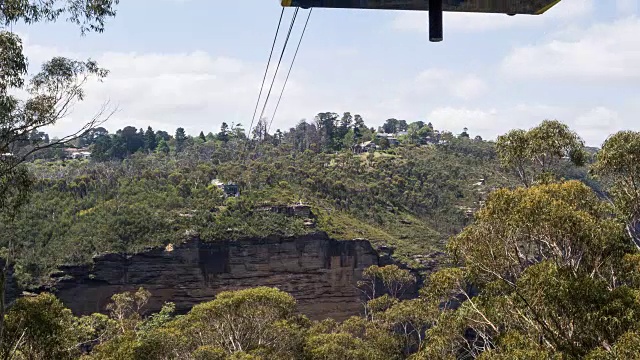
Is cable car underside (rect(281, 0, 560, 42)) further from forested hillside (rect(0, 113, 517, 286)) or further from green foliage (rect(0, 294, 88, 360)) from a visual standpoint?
forested hillside (rect(0, 113, 517, 286))

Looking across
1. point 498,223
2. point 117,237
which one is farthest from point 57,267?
point 498,223

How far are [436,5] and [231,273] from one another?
36249 mm

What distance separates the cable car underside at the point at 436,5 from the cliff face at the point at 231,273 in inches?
1379

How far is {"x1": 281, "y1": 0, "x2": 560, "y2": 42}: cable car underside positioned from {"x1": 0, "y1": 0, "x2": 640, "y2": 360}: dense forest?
6.22m

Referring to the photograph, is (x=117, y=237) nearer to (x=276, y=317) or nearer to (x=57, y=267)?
(x=57, y=267)

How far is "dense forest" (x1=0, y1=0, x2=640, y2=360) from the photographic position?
9797mm

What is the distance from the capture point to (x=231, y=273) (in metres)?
38.7

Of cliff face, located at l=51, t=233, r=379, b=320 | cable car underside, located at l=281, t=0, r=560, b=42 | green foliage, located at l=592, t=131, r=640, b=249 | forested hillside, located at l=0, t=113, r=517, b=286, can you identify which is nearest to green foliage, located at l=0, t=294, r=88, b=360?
cable car underside, located at l=281, t=0, r=560, b=42

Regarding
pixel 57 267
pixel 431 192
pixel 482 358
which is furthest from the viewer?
pixel 431 192

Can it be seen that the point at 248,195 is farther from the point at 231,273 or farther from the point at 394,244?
the point at 394,244

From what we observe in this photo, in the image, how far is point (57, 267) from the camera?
1387 inches

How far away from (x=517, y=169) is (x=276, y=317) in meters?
9.18

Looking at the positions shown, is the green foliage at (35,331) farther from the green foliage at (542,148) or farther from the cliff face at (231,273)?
the cliff face at (231,273)

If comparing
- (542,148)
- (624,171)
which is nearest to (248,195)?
(542,148)
